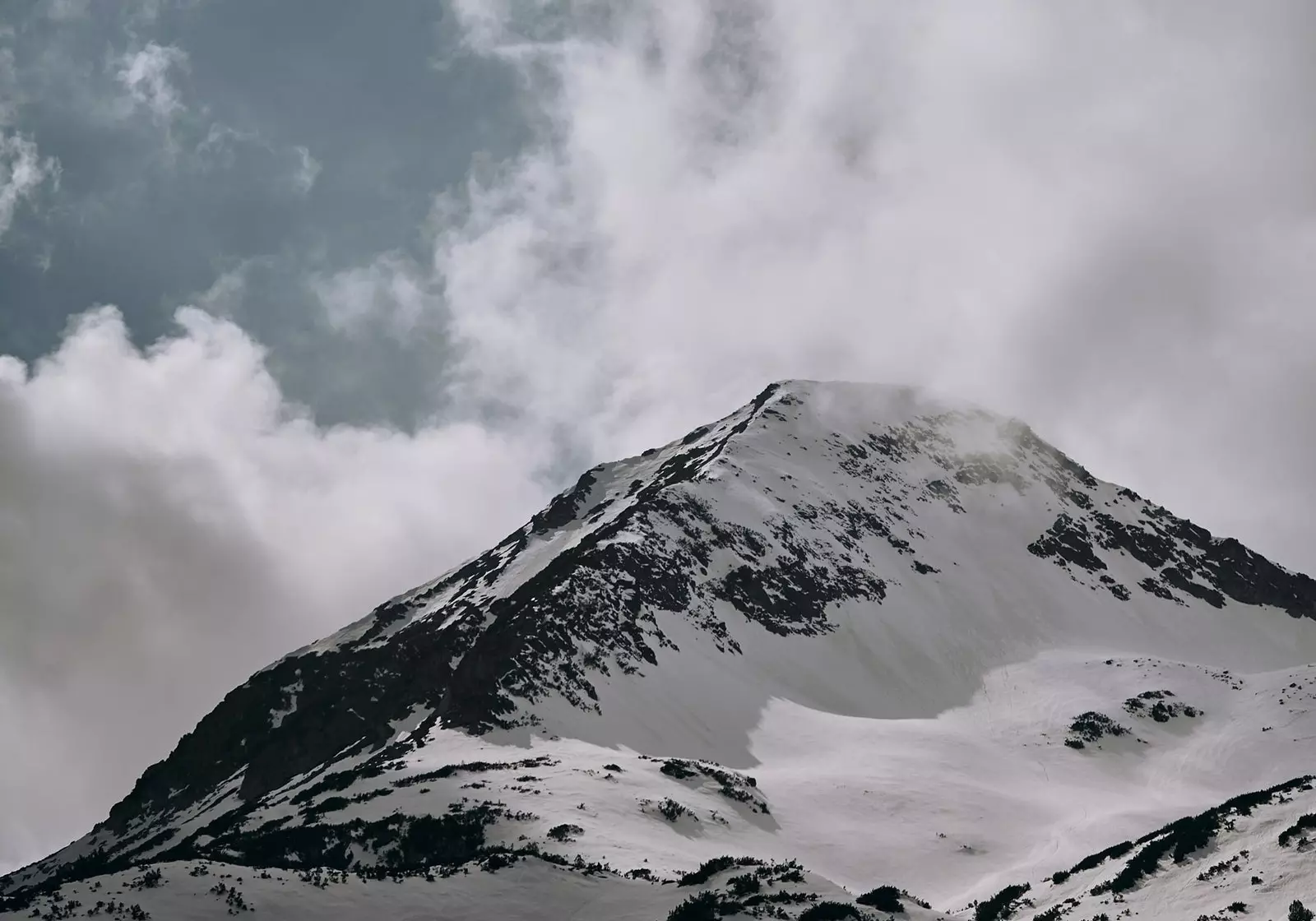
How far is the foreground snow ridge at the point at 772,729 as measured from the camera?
4784cm

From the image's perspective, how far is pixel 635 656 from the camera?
11550 centimetres

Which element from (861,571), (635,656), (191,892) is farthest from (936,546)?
(191,892)

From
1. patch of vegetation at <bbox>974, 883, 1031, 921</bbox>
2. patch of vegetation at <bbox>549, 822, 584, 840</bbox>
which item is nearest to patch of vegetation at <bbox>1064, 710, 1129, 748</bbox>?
patch of vegetation at <bbox>549, 822, 584, 840</bbox>

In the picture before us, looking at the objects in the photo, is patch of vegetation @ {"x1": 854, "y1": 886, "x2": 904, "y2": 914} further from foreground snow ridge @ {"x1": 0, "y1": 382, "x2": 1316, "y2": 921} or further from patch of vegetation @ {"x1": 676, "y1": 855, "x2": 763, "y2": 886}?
patch of vegetation @ {"x1": 676, "y1": 855, "x2": 763, "y2": 886}

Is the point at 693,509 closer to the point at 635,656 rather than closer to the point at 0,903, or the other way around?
the point at 635,656

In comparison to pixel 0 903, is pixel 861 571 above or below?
above

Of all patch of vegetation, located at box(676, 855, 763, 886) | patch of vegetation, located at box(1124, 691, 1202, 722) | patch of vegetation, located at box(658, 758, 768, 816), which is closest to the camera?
patch of vegetation, located at box(676, 855, 763, 886)

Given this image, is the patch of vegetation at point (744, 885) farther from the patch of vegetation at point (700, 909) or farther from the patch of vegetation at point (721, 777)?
the patch of vegetation at point (721, 777)

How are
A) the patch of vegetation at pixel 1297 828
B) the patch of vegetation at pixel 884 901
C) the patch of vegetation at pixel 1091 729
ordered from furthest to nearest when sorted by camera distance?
the patch of vegetation at pixel 1091 729
the patch of vegetation at pixel 884 901
the patch of vegetation at pixel 1297 828

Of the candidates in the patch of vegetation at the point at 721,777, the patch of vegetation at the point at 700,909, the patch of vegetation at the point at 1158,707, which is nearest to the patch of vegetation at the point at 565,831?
the patch of vegetation at the point at 721,777

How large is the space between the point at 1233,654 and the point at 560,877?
141 metres

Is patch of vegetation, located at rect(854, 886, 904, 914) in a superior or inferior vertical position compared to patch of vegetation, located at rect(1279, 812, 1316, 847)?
superior

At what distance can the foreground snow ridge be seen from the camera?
47844mm

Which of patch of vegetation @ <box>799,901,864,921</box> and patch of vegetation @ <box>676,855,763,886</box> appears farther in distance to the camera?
patch of vegetation @ <box>676,855,763,886</box>
